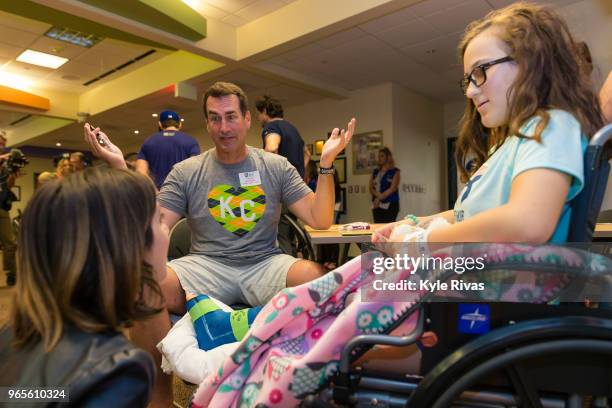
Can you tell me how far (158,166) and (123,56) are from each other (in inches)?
154

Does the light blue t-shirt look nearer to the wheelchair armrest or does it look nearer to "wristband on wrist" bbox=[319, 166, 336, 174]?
the wheelchair armrest

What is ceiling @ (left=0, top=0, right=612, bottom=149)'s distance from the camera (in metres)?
4.45

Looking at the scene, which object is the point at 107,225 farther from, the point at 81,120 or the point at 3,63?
the point at 81,120

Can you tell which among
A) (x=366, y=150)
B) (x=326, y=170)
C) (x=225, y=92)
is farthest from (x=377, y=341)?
(x=366, y=150)

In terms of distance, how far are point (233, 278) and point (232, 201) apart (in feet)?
1.10

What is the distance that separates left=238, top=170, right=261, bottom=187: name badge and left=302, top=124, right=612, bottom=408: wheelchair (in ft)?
3.63

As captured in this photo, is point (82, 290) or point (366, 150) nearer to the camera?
point (82, 290)

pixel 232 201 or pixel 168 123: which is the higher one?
pixel 168 123

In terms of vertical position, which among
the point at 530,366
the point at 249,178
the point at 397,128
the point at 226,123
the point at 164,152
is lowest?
the point at 530,366

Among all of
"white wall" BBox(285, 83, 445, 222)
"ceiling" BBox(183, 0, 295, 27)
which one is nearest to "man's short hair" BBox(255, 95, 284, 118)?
"ceiling" BBox(183, 0, 295, 27)

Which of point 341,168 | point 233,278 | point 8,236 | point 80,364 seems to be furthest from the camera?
point 341,168

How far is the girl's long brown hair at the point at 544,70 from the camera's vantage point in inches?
32.0

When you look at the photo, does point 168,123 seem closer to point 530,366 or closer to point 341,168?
point 530,366

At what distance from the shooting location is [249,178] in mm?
1731
